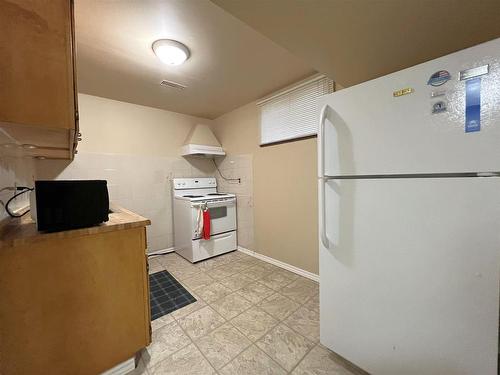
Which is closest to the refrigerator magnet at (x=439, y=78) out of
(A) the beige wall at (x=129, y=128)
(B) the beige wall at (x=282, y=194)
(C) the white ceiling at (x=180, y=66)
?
(C) the white ceiling at (x=180, y=66)

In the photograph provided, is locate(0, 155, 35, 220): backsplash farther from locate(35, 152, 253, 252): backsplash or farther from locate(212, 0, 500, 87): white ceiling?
locate(212, 0, 500, 87): white ceiling

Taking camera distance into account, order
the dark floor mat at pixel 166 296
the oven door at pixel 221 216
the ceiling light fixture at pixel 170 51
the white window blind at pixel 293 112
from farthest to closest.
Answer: the oven door at pixel 221 216, the white window blind at pixel 293 112, the dark floor mat at pixel 166 296, the ceiling light fixture at pixel 170 51

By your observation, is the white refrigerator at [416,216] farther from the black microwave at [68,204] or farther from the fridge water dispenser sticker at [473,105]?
the black microwave at [68,204]

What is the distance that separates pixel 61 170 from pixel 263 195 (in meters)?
2.63

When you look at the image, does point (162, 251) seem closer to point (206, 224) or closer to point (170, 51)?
point (206, 224)

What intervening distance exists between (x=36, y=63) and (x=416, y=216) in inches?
66.7

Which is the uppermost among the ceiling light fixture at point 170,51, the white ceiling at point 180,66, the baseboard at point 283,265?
the white ceiling at point 180,66

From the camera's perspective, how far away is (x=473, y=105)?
725 mm

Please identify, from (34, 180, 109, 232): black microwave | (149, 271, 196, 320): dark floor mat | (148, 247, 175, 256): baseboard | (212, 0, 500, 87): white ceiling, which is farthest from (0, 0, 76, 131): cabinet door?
(148, 247, 175, 256): baseboard

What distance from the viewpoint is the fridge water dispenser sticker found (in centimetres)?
71

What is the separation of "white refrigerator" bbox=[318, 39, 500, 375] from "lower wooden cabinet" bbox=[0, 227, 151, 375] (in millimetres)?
1175

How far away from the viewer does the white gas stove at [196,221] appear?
8.88 ft

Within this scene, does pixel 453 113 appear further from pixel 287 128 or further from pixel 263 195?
pixel 263 195

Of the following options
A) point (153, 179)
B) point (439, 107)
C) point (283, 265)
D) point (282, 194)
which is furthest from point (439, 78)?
point (153, 179)
